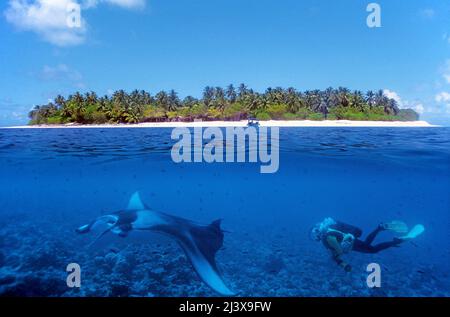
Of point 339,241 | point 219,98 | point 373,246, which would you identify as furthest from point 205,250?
point 219,98

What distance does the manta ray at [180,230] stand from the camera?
8.57 meters

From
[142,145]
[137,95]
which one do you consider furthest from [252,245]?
[137,95]

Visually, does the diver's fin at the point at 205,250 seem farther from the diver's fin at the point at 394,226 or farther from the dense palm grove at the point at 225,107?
the dense palm grove at the point at 225,107

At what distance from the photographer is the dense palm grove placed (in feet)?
163

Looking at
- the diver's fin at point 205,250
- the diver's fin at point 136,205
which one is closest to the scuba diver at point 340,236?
the diver's fin at point 205,250

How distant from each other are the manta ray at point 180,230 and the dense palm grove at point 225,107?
40.0m

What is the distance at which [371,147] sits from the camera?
21531 mm

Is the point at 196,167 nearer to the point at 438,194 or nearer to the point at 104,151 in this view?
the point at 104,151

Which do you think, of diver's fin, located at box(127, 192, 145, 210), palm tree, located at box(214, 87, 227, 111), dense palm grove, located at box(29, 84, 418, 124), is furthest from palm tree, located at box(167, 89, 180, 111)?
diver's fin, located at box(127, 192, 145, 210)

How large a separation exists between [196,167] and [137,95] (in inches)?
2367

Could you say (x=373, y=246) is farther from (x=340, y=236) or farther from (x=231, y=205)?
(x=231, y=205)

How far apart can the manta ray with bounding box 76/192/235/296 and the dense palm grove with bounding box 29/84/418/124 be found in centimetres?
4000

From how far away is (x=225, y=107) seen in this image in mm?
65938

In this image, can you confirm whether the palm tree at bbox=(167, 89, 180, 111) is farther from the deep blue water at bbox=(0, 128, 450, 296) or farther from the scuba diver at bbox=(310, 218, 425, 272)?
the scuba diver at bbox=(310, 218, 425, 272)
